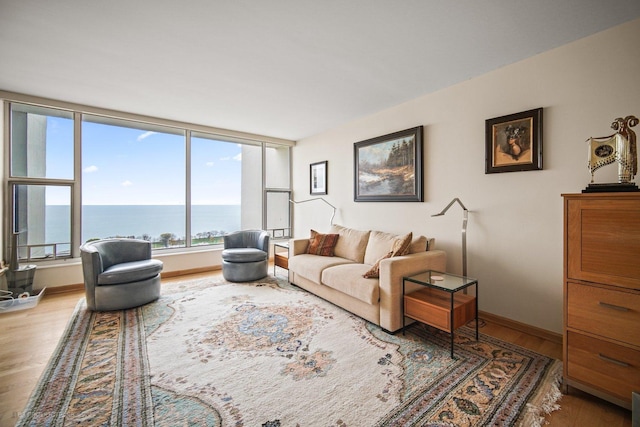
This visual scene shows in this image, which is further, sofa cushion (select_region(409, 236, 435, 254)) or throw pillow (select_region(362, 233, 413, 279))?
sofa cushion (select_region(409, 236, 435, 254))

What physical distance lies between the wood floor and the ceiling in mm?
2617

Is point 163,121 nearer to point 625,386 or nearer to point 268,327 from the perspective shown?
point 268,327

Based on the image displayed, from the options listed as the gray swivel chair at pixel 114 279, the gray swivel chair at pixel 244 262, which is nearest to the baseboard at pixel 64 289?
the gray swivel chair at pixel 114 279

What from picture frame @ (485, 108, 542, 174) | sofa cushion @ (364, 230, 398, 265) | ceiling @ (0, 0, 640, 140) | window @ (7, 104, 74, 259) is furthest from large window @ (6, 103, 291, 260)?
picture frame @ (485, 108, 542, 174)

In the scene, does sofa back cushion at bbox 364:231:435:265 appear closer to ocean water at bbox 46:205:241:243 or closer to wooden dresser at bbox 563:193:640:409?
wooden dresser at bbox 563:193:640:409

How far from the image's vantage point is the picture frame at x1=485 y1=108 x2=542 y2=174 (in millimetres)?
2555

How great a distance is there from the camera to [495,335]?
2.59 m

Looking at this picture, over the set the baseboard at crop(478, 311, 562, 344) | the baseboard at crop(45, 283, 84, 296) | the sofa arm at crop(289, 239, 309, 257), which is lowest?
the baseboard at crop(478, 311, 562, 344)

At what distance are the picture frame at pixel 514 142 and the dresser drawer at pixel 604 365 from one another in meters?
1.51

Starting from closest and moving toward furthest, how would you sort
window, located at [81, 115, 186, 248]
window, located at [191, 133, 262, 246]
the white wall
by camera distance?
the white wall
window, located at [81, 115, 186, 248]
window, located at [191, 133, 262, 246]

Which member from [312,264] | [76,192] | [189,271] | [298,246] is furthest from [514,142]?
[76,192]

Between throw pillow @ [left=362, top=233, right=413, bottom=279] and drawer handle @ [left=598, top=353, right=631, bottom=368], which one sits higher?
throw pillow @ [left=362, top=233, right=413, bottom=279]

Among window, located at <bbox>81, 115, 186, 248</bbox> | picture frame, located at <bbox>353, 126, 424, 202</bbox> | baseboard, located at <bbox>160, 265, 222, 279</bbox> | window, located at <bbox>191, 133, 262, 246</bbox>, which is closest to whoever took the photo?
picture frame, located at <bbox>353, 126, 424, 202</bbox>

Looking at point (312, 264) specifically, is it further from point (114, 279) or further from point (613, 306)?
point (613, 306)
